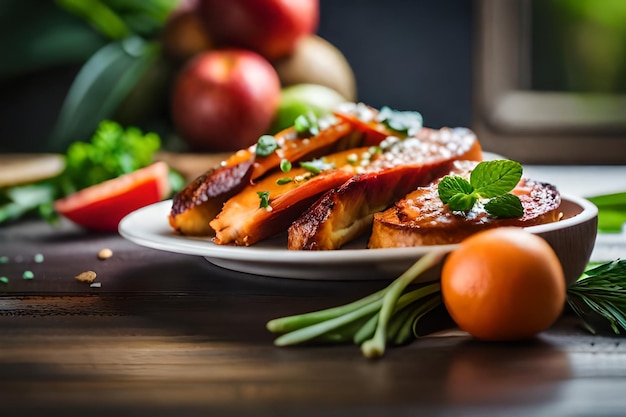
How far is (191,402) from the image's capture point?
0.82 m

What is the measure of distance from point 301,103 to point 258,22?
278mm

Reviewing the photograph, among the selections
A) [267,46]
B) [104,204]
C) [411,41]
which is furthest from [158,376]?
[411,41]

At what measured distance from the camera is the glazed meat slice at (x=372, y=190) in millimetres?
1201

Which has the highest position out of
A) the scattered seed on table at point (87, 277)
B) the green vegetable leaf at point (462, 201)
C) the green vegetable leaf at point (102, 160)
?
the green vegetable leaf at point (462, 201)

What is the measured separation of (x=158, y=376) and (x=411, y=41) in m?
2.06

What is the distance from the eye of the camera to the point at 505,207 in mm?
1105

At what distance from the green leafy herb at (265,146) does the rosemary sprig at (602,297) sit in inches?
21.3

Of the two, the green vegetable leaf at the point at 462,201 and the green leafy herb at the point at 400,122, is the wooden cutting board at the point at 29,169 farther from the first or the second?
the green vegetable leaf at the point at 462,201

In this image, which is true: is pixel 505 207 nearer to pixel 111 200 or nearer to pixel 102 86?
pixel 111 200

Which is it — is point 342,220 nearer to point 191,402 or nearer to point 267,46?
point 191,402

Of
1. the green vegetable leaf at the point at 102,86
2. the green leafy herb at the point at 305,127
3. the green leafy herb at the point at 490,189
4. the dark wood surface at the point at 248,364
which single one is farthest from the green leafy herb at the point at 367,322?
the green vegetable leaf at the point at 102,86

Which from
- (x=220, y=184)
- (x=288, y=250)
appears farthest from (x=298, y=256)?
(x=220, y=184)

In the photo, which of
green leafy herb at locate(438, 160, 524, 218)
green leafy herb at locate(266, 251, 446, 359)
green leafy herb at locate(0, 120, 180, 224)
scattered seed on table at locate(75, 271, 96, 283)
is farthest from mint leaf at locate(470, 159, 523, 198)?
green leafy herb at locate(0, 120, 180, 224)

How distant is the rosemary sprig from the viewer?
3.39 feet
